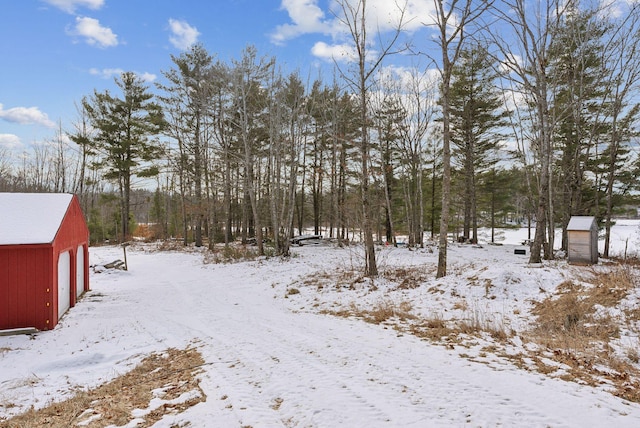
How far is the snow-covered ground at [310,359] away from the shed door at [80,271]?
35 centimetres

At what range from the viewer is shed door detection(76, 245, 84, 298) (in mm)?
11727

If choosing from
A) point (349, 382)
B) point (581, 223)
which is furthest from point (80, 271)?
point (581, 223)

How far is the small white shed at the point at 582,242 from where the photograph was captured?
36.8 ft

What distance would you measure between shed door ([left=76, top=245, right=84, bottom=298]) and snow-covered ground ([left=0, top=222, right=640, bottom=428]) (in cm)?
35

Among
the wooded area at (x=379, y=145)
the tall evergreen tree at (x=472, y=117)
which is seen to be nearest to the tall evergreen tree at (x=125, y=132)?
the wooded area at (x=379, y=145)

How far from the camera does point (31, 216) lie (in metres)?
9.37

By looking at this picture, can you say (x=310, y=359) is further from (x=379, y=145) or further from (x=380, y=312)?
(x=379, y=145)

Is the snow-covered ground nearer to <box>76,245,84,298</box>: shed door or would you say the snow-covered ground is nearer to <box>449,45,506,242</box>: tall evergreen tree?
<box>76,245,84,298</box>: shed door

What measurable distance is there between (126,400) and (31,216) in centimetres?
748

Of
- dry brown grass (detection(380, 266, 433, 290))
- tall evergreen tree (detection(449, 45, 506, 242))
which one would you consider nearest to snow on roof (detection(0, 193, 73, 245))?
dry brown grass (detection(380, 266, 433, 290))

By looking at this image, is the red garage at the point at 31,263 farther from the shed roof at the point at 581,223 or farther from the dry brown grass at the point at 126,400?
the shed roof at the point at 581,223

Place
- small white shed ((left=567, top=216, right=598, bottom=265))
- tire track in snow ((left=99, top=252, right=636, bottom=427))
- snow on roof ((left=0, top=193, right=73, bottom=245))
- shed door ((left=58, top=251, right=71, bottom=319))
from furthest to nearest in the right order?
small white shed ((left=567, top=216, right=598, bottom=265)) < shed door ((left=58, top=251, right=71, bottom=319)) < snow on roof ((left=0, top=193, right=73, bottom=245)) < tire track in snow ((left=99, top=252, right=636, bottom=427))

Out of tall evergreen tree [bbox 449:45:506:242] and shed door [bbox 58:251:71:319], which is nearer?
shed door [bbox 58:251:71:319]

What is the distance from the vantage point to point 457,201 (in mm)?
27531
